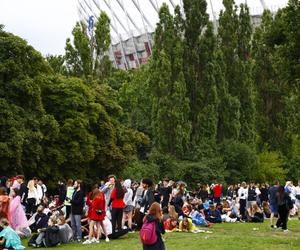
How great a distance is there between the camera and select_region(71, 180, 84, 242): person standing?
17703 millimetres

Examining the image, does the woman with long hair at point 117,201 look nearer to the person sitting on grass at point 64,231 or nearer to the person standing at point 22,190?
the person sitting on grass at point 64,231

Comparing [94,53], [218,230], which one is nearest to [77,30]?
[94,53]

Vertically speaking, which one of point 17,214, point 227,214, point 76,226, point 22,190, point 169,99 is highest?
point 169,99

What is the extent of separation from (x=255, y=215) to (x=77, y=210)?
36.4 feet

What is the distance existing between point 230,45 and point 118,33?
46.5 meters

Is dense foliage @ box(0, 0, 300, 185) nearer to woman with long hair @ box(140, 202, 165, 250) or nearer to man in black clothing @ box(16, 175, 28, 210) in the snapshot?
man in black clothing @ box(16, 175, 28, 210)

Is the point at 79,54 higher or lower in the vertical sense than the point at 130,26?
lower

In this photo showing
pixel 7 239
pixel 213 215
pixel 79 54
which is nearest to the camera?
pixel 7 239

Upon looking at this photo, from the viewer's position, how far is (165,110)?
45.2m

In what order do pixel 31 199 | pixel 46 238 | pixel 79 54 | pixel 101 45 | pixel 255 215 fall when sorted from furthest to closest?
1. pixel 101 45
2. pixel 79 54
3. pixel 255 215
4. pixel 31 199
5. pixel 46 238

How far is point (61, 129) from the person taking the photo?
37125 millimetres

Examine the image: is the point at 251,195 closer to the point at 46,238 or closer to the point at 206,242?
the point at 206,242

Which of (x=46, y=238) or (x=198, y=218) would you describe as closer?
(x=46, y=238)

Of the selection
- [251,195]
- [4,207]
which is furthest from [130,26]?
[4,207]
